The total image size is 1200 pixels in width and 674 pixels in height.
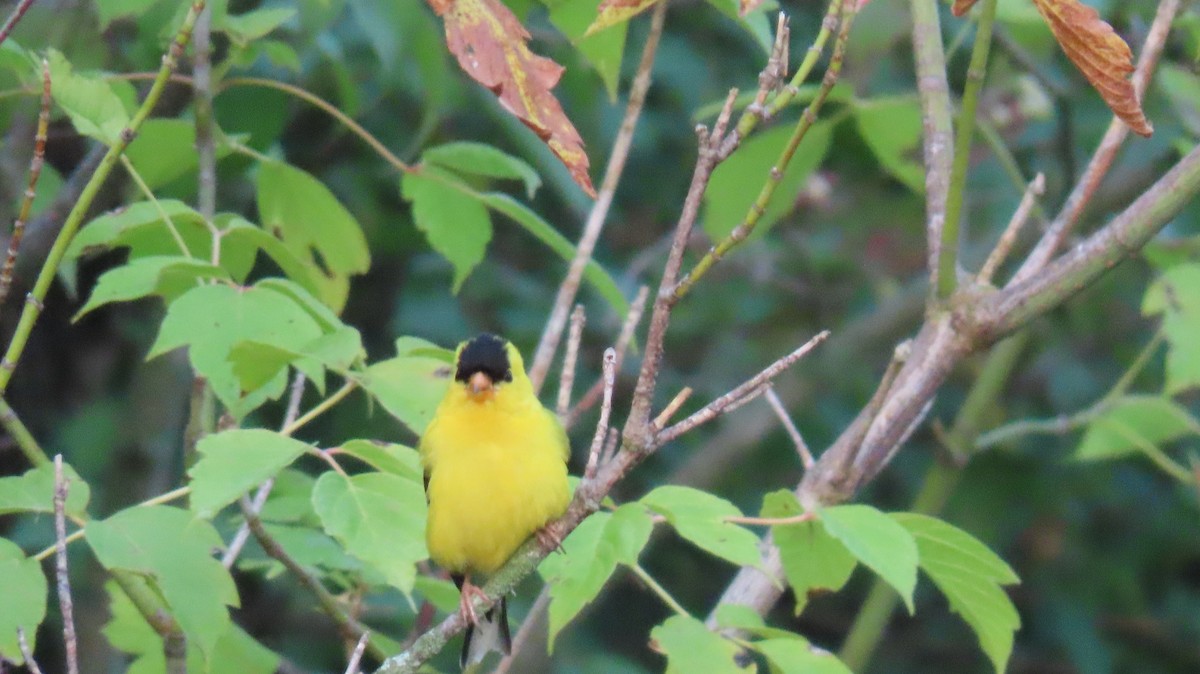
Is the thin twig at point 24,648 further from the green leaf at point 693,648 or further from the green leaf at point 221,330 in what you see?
the green leaf at point 693,648

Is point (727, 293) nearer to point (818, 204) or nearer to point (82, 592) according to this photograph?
point (818, 204)

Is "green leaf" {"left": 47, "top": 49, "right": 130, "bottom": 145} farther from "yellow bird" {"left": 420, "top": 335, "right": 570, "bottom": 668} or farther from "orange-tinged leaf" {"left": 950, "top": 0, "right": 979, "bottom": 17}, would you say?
"orange-tinged leaf" {"left": 950, "top": 0, "right": 979, "bottom": 17}

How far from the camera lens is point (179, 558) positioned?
1.84 m

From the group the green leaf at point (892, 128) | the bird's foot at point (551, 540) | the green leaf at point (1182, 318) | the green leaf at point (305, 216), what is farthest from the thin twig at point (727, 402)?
the green leaf at point (1182, 318)

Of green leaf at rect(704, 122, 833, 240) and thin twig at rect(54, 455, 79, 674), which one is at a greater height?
thin twig at rect(54, 455, 79, 674)

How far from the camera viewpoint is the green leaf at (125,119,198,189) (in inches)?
102

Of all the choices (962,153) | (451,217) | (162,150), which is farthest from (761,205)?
(162,150)

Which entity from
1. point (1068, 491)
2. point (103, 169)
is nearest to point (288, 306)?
point (103, 169)

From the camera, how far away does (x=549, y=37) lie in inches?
→ 152

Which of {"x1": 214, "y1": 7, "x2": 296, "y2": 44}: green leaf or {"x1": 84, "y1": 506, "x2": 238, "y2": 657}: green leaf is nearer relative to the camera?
{"x1": 84, "y1": 506, "x2": 238, "y2": 657}: green leaf

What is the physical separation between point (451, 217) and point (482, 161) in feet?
0.38

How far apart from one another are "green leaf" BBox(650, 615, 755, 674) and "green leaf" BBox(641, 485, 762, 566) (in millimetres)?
204

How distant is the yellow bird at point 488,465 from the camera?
237 cm

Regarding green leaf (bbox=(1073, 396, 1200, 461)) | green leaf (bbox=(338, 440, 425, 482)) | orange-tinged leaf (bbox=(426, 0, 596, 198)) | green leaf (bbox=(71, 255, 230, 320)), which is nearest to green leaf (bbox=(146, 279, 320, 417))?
green leaf (bbox=(71, 255, 230, 320))
